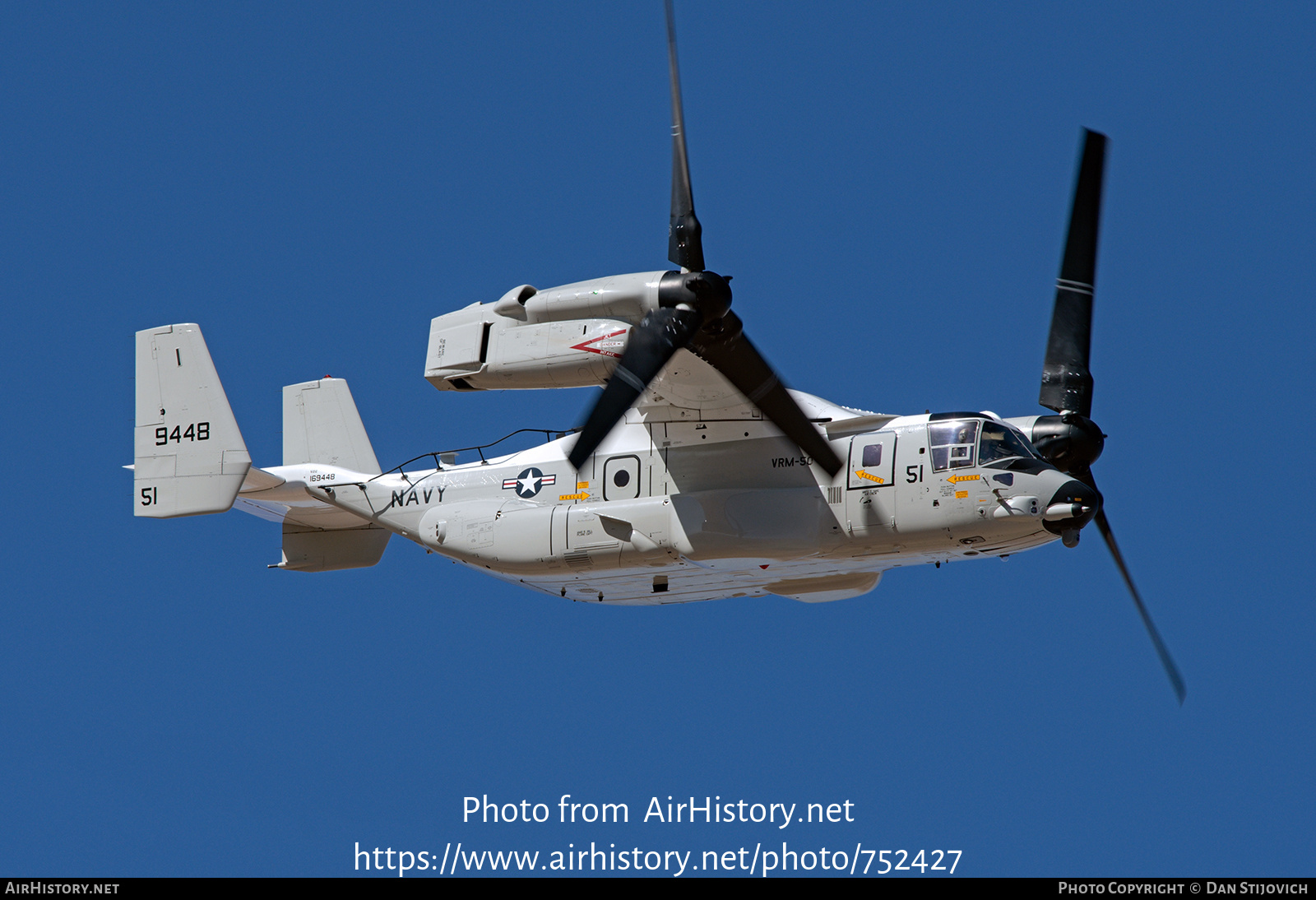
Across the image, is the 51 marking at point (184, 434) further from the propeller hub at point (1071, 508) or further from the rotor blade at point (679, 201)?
the propeller hub at point (1071, 508)

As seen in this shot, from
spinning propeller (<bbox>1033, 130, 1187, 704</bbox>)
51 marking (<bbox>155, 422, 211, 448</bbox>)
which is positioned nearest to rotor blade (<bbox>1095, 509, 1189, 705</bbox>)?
spinning propeller (<bbox>1033, 130, 1187, 704</bbox>)

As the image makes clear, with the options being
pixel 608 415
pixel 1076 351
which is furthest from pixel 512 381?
pixel 1076 351

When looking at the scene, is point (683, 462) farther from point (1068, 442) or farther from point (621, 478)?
point (1068, 442)

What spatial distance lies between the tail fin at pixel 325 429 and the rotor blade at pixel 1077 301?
10.4m

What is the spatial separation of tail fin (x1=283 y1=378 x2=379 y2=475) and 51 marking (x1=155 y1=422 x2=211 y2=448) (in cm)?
265

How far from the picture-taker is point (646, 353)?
63.1 feet

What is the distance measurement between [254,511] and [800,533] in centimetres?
945

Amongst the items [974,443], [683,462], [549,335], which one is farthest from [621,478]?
[974,443]

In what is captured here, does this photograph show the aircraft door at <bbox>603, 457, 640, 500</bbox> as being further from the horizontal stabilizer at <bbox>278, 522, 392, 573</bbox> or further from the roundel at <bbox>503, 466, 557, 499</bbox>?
the horizontal stabilizer at <bbox>278, 522, 392, 573</bbox>

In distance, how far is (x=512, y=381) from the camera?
790 inches

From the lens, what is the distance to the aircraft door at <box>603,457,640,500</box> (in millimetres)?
21781

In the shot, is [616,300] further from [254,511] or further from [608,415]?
[254,511]

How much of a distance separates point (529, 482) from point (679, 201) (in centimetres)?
497
